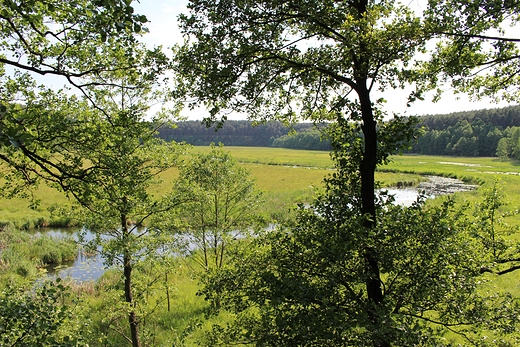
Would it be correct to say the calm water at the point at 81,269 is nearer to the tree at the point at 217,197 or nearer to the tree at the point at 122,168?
the tree at the point at 217,197

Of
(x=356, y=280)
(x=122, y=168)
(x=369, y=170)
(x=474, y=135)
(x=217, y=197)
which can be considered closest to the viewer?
(x=356, y=280)

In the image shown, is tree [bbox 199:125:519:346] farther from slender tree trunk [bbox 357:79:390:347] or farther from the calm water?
the calm water

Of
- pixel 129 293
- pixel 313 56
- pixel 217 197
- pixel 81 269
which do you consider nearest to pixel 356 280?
pixel 313 56

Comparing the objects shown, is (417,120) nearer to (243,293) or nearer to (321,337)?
(321,337)

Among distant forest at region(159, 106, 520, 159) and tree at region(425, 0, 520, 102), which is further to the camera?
distant forest at region(159, 106, 520, 159)

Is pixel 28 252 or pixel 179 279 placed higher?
pixel 28 252

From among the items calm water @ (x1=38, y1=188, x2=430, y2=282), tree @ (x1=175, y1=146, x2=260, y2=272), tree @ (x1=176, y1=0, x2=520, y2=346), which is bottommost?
calm water @ (x1=38, y1=188, x2=430, y2=282)

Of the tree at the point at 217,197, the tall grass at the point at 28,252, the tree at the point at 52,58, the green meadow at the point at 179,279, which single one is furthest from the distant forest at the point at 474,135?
the tree at the point at 52,58

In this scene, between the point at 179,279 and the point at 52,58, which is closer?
the point at 52,58

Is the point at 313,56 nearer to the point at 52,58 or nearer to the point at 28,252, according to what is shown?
the point at 52,58

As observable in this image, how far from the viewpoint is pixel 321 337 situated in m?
4.46

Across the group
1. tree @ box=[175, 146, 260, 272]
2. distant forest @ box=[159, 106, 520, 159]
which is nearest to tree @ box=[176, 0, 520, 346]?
tree @ box=[175, 146, 260, 272]

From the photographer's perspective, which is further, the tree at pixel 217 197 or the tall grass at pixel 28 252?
the tall grass at pixel 28 252

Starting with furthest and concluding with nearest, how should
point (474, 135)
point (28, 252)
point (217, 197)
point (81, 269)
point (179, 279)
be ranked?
point (474, 135) < point (28, 252) < point (81, 269) < point (179, 279) < point (217, 197)
